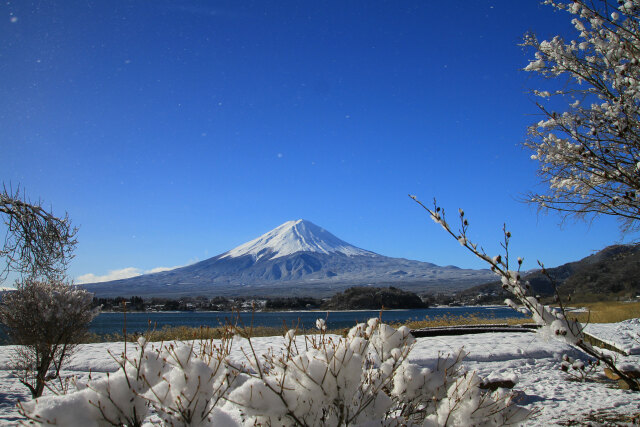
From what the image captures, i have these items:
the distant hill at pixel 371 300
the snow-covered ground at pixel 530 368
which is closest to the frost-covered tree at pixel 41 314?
the snow-covered ground at pixel 530 368

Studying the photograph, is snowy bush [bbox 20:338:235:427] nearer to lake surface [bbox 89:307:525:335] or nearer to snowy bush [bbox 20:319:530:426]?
snowy bush [bbox 20:319:530:426]

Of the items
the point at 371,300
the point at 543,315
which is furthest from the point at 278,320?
the point at 543,315

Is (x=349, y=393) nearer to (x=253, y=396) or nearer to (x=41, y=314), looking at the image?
(x=253, y=396)

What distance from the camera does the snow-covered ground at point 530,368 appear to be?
566cm

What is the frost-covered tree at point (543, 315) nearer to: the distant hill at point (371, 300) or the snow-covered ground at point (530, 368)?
the snow-covered ground at point (530, 368)

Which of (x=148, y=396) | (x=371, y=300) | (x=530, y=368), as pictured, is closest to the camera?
(x=148, y=396)

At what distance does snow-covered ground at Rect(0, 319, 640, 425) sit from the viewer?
5.66 m

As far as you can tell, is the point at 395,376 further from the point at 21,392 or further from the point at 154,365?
the point at 21,392

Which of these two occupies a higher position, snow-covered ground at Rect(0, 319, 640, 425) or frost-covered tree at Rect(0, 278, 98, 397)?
frost-covered tree at Rect(0, 278, 98, 397)

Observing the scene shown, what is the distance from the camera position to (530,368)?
859cm

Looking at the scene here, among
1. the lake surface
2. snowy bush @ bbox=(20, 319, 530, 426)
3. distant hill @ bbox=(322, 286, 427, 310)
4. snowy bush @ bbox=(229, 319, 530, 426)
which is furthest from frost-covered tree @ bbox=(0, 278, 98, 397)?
distant hill @ bbox=(322, 286, 427, 310)

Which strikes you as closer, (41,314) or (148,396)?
(148,396)

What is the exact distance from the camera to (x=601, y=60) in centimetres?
539

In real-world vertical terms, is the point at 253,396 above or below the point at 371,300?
above
